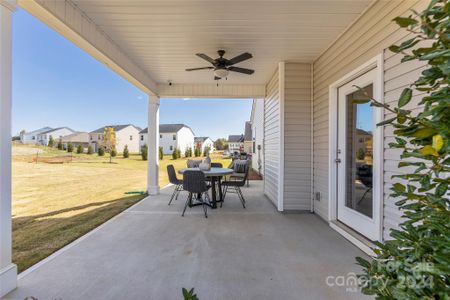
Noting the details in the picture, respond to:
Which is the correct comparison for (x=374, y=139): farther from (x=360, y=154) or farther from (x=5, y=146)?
(x=5, y=146)

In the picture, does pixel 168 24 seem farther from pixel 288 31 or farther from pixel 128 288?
pixel 128 288

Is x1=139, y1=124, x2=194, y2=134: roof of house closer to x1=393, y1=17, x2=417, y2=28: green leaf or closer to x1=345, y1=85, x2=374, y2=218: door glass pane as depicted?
x1=345, y1=85, x2=374, y2=218: door glass pane

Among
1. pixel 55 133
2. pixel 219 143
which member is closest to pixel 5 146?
pixel 219 143

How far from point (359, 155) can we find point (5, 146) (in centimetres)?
382

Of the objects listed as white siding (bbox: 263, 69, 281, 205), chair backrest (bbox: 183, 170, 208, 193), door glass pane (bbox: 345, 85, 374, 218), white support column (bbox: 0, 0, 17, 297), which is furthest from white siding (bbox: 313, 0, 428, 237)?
white support column (bbox: 0, 0, 17, 297)

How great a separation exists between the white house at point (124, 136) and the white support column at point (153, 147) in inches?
1071

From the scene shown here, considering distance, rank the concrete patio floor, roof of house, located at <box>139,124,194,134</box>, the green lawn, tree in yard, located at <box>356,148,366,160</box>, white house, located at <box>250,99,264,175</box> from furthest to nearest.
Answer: roof of house, located at <box>139,124,194,134</box> < white house, located at <box>250,99,264,175</box> < tree in yard, located at <box>356,148,366,160</box> < the green lawn < the concrete patio floor

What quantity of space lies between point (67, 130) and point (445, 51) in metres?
53.4

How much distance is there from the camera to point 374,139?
2.53 m

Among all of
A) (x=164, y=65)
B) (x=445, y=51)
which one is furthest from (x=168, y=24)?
(x=445, y=51)

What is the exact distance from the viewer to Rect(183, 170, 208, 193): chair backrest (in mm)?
3941

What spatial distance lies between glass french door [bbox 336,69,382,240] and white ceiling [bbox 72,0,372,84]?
90cm

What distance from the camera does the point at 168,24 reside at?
2.92m

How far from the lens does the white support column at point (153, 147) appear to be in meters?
5.84
